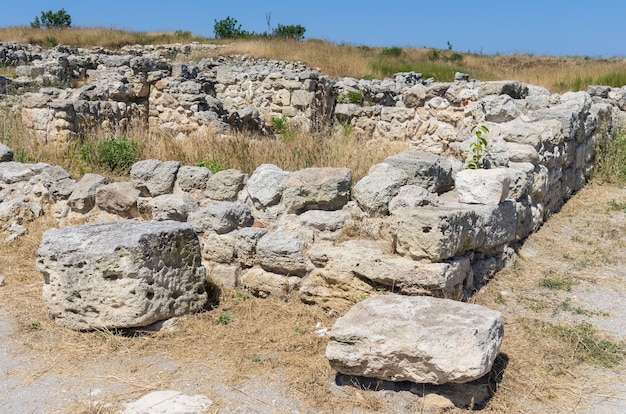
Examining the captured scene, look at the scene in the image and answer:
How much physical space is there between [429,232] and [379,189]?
3.19ft

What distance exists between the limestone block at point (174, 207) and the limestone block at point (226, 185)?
20 cm

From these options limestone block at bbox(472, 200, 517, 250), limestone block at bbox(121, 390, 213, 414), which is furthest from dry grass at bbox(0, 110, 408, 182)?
limestone block at bbox(121, 390, 213, 414)

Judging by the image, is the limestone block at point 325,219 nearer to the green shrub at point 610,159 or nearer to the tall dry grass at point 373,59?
the green shrub at point 610,159

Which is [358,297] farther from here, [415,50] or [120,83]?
[415,50]

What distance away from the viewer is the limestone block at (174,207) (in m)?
5.50

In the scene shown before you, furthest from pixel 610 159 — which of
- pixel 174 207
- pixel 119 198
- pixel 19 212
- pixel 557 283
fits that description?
pixel 19 212

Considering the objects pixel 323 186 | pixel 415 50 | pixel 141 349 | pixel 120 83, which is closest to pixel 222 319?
pixel 141 349

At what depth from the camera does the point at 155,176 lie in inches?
229

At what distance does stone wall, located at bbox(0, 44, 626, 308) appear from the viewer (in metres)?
4.45

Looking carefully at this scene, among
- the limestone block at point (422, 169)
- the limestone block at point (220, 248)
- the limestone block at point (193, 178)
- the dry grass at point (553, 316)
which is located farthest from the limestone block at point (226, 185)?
the dry grass at point (553, 316)

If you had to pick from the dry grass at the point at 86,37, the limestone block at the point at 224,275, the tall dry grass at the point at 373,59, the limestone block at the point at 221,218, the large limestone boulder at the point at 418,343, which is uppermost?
the dry grass at the point at 86,37

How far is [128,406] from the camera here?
334 centimetres

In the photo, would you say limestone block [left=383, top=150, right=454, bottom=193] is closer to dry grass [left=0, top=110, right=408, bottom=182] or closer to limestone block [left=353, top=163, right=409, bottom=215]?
limestone block [left=353, top=163, right=409, bottom=215]

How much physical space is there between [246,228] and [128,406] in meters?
2.09
